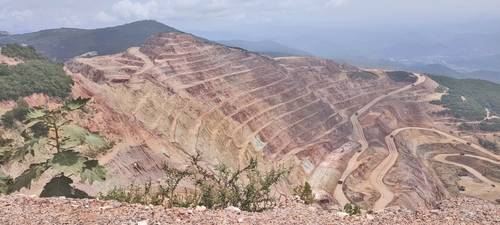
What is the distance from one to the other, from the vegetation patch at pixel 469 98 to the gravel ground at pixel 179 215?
128 m

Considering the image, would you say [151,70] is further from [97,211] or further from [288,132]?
[97,211]

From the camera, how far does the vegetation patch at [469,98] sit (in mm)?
131675

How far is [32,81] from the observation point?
2119 inches

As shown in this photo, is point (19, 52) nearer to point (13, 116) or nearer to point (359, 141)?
point (13, 116)

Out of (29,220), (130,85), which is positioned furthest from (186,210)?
(130,85)

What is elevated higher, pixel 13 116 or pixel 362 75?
pixel 13 116

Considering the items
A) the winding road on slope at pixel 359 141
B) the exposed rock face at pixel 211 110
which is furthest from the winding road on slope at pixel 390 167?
the exposed rock face at pixel 211 110

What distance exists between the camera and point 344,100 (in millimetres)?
118625

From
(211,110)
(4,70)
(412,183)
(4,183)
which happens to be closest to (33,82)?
(4,70)

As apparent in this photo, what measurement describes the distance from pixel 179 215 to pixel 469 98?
16313cm

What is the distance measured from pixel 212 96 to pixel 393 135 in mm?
42516

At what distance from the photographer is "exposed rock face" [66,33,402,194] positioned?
52.5 meters

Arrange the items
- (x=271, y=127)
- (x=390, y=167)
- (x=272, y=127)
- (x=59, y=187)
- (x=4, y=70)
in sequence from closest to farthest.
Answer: (x=59, y=187), (x=4, y=70), (x=390, y=167), (x=271, y=127), (x=272, y=127)

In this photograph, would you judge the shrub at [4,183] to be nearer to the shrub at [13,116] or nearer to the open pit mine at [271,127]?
the open pit mine at [271,127]
